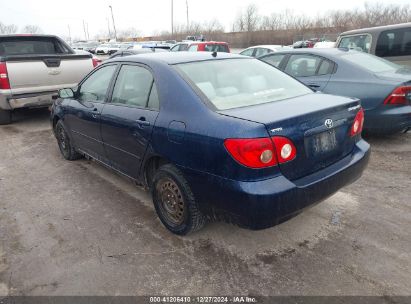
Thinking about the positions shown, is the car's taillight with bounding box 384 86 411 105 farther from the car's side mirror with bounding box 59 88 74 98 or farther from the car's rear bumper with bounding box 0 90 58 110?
the car's rear bumper with bounding box 0 90 58 110

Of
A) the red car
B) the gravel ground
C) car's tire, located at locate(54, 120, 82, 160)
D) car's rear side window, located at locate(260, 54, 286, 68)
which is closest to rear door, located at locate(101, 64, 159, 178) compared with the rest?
the gravel ground

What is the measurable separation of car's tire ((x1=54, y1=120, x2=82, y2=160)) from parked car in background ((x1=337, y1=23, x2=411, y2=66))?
6908 millimetres

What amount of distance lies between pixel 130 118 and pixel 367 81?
375 cm

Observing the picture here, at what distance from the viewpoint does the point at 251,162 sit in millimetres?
2443

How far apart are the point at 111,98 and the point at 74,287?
1.99m

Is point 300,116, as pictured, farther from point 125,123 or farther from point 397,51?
point 397,51

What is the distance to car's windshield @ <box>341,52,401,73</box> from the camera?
563 cm

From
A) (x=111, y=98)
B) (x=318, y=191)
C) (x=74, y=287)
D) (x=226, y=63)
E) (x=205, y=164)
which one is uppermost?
(x=226, y=63)

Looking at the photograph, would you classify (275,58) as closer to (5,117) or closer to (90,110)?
(90,110)

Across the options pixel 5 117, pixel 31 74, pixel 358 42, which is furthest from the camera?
pixel 358 42

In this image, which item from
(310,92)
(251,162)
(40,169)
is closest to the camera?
(251,162)

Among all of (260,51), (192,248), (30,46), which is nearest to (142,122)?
(192,248)

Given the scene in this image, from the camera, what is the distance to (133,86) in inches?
142

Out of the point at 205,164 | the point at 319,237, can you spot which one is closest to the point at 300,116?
the point at 205,164
